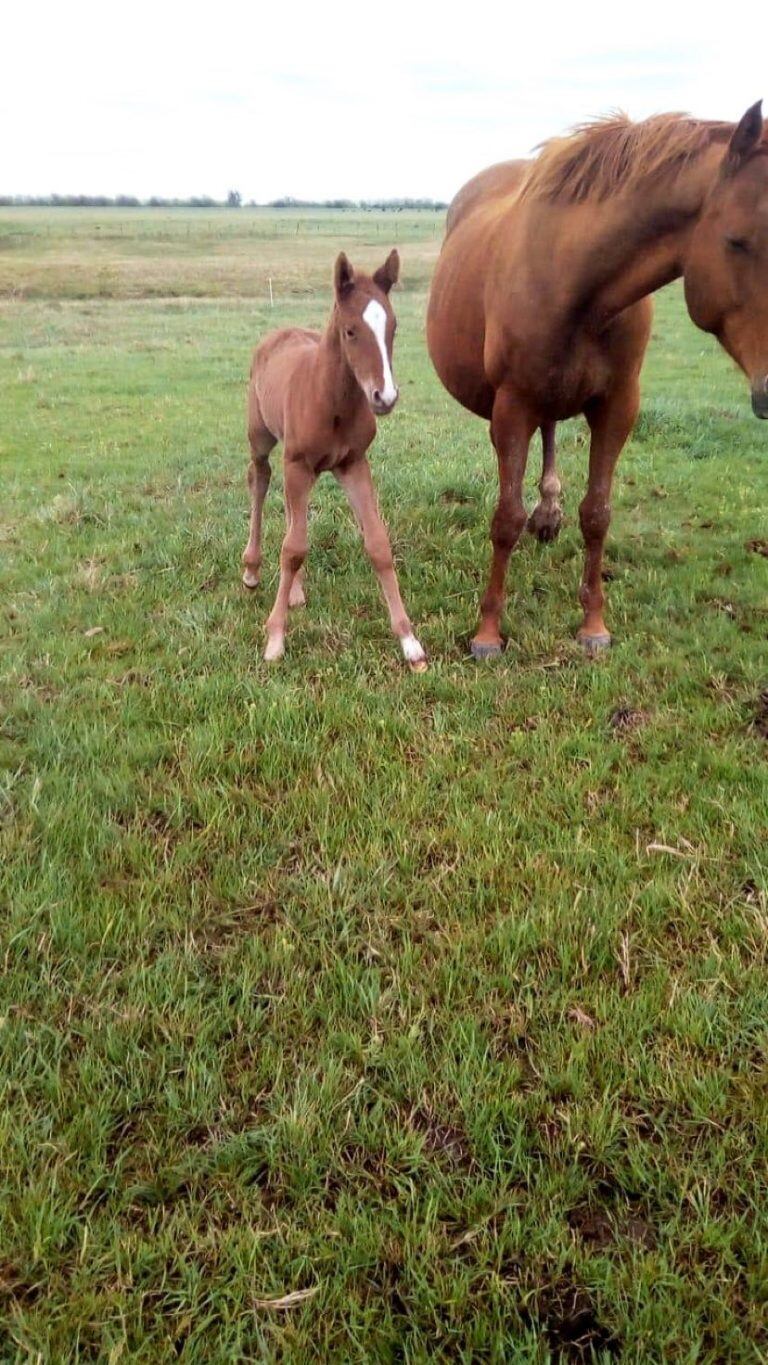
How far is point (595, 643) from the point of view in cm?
445

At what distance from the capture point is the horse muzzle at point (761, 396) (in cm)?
316

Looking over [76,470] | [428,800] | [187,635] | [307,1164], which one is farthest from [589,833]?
[76,470]

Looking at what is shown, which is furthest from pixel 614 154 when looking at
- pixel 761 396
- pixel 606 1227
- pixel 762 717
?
pixel 606 1227

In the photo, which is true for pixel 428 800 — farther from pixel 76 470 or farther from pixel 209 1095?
pixel 76 470

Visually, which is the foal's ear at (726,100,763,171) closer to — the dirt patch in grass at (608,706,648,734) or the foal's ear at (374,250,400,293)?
the foal's ear at (374,250,400,293)

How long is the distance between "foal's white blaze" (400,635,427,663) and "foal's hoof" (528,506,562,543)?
193 centimetres

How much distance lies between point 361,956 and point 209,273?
40010mm

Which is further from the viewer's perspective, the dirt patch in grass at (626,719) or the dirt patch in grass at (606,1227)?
the dirt patch in grass at (626,719)

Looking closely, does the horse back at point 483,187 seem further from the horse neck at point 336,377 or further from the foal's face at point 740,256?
the foal's face at point 740,256

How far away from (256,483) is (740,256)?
3.18 meters

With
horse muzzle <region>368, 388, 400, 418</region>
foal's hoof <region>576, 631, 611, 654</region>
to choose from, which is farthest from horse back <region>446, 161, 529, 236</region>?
foal's hoof <region>576, 631, 611, 654</region>

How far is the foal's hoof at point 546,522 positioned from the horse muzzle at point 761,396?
261cm

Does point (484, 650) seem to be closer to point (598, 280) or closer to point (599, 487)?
point (599, 487)

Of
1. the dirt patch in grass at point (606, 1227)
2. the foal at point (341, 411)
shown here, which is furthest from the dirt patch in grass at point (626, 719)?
the dirt patch in grass at point (606, 1227)
